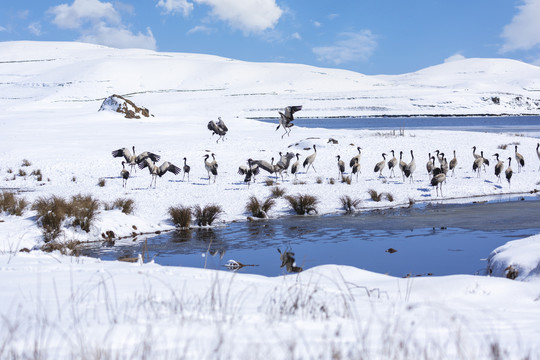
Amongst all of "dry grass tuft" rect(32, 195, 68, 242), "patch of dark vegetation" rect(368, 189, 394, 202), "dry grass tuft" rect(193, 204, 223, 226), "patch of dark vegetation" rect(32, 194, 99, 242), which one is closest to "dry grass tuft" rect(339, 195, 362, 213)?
"patch of dark vegetation" rect(368, 189, 394, 202)

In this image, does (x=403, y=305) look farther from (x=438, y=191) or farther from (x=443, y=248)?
(x=438, y=191)

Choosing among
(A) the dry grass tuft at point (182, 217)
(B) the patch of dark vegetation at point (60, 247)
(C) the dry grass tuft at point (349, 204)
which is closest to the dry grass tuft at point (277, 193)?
(C) the dry grass tuft at point (349, 204)

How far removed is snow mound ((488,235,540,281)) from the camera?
7199mm

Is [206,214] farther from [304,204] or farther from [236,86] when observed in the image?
[236,86]

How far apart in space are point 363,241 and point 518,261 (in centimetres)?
440

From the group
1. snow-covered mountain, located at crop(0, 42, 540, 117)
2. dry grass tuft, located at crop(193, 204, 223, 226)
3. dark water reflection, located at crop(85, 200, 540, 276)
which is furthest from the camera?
snow-covered mountain, located at crop(0, 42, 540, 117)

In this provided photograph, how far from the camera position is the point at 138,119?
37531 mm

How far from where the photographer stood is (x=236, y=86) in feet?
421

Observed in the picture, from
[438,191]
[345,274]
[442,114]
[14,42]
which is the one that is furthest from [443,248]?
[14,42]

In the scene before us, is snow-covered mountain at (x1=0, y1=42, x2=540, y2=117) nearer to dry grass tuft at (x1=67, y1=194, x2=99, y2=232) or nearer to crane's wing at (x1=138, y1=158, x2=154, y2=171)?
crane's wing at (x1=138, y1=158, x2=154, y2=171)

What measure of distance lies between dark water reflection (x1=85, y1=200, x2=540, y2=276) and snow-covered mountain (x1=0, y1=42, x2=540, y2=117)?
67230 mm

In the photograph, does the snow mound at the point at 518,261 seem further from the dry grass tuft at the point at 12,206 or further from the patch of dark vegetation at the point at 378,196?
the dry grass tuft at the point at 12,206

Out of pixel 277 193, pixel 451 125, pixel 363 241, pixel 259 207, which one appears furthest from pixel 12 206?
pixel 451 125

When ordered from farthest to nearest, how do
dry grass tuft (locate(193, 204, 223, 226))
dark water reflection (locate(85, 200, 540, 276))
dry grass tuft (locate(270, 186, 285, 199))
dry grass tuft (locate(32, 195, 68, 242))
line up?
dry grass tuft (locate(270, 186, 285, 199))
dry grass tuft (locate(193, 204, 223, 226))
dry grass tuft (locate(32, 195, 68, 242))
dark water reflection (locate(85, 200, 540, 276))
